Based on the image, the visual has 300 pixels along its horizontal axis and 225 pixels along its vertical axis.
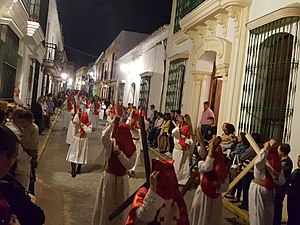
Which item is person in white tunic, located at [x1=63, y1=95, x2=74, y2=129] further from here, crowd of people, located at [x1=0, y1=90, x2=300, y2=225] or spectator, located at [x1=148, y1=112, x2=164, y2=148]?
crowd of people, located at [x1=0, y1=90, x2=300, y2=225]

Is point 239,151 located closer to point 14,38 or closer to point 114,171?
point 114,171

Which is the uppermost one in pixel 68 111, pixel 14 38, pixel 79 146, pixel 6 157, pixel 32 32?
pixel 32 32

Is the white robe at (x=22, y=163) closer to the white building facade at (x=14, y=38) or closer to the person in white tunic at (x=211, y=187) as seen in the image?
the person in white tunic at (x=211, y=187)

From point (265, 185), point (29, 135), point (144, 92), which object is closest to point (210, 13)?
point (265, 185)

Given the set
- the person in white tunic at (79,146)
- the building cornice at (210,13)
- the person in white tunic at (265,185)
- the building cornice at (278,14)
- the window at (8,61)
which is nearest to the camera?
the person in white tunic at (265,185)

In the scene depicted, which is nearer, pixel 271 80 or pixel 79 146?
pixel 271 80

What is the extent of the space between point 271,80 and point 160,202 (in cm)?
599

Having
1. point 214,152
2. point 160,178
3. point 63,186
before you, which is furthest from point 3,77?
point 160,178

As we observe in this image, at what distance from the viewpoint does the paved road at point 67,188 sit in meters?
6.65

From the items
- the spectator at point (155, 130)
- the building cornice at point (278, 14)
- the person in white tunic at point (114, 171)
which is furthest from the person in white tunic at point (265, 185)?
the spectator at point (155, 130)

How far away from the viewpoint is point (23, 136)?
5.24 m

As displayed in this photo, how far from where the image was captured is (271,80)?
28.5 ft

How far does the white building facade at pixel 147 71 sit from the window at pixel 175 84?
1.82 m

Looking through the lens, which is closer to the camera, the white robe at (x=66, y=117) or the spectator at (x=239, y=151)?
the spectator at (x=239, y=151)
